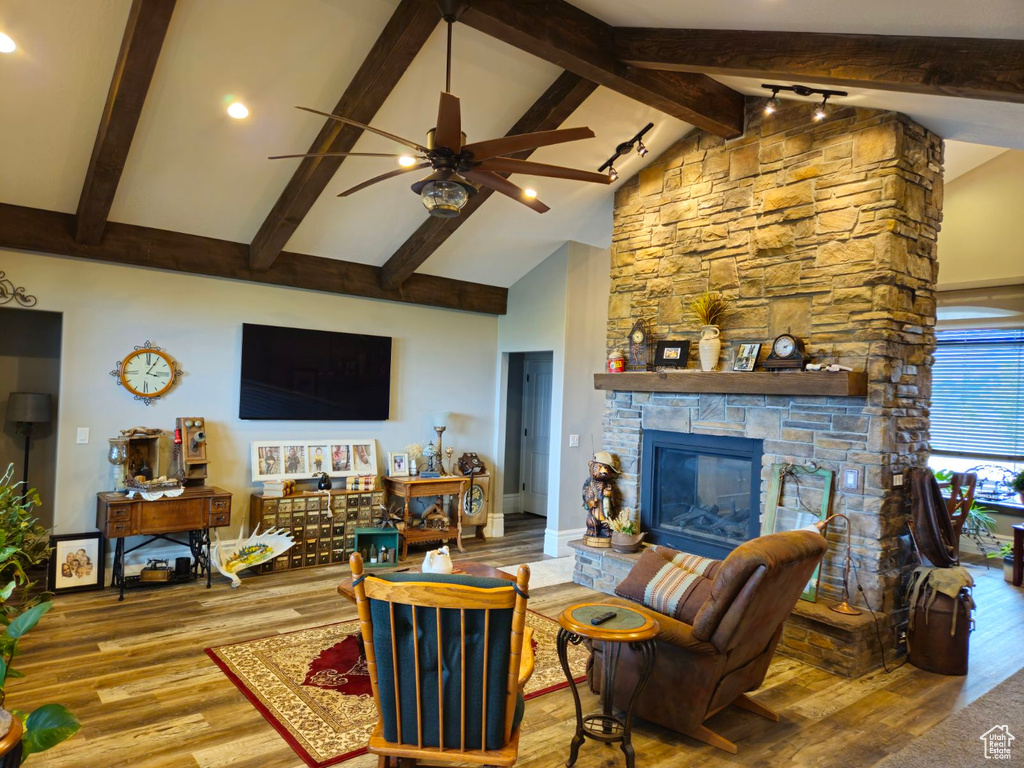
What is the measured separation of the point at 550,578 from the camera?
224 inches

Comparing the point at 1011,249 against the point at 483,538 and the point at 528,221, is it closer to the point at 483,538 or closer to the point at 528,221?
the point at 528,221

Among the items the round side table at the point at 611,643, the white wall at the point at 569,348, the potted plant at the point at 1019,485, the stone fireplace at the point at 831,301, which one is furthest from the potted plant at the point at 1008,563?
the round side table at the point at 611,643

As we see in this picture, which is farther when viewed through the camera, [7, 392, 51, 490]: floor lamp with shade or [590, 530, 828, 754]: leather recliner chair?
[7, 392, 51, 490]: floor lamp with shade

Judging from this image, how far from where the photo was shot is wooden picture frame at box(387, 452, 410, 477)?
21.9 ft

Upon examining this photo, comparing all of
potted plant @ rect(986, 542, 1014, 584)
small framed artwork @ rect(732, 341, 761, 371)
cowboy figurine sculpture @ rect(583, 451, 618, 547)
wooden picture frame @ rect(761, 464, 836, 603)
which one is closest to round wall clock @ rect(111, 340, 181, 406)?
cowboy figurine sculpture @ rect(583, 451, 618, 547)

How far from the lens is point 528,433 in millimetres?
8367

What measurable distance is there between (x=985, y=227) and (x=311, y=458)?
677 cm

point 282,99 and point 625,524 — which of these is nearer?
point 282,99

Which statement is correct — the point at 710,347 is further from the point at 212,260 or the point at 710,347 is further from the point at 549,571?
the point at 212,260

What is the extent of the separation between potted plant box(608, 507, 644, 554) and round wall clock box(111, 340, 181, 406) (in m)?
3.95

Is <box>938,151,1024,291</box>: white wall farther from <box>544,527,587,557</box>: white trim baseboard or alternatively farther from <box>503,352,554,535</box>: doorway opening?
<box>544,527,587,557</box>: white trim baseboard

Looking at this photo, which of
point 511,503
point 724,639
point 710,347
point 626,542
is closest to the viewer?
point 724,639

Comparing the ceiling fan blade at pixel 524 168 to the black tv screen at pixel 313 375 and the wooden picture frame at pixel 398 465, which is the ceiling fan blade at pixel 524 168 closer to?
the black tv screen at pixel 313 375

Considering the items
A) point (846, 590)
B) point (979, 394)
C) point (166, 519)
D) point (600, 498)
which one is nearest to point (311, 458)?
point (166, 519)
